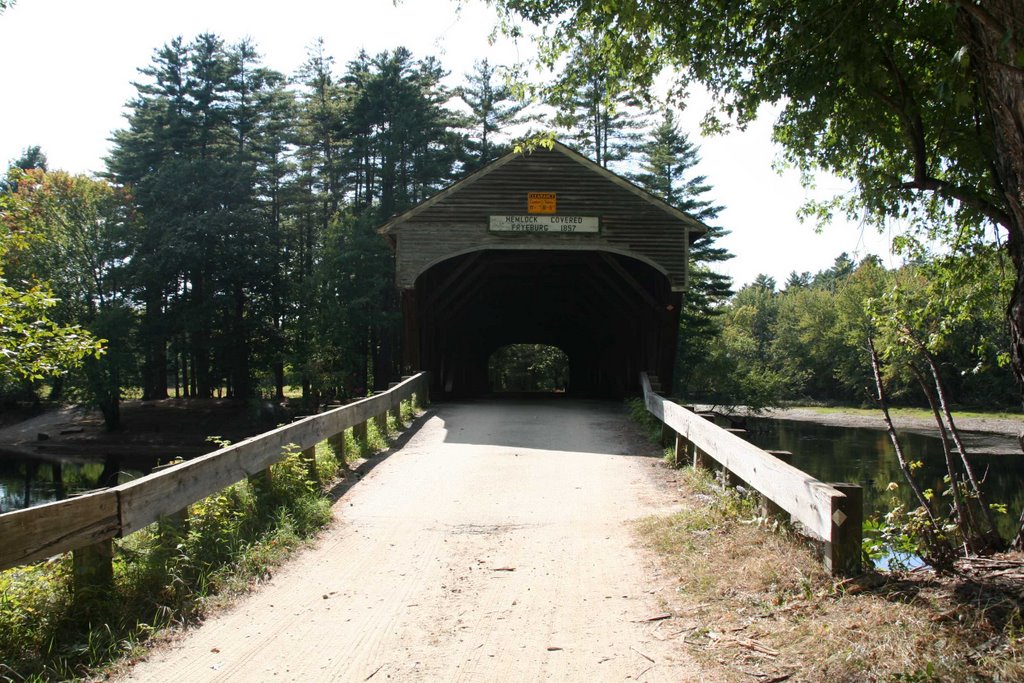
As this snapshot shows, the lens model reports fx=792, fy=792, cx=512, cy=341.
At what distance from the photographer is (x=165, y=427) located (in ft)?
105

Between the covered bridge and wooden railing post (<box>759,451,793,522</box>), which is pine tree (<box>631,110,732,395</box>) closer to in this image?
the covered bridge

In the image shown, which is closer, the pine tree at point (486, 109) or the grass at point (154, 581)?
the grass at point (154, 581)

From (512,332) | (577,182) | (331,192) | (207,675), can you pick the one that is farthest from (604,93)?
(331,192)

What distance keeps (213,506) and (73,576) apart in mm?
1318

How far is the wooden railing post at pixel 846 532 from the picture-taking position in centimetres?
372

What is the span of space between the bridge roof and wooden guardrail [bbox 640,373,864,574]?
9.06 m

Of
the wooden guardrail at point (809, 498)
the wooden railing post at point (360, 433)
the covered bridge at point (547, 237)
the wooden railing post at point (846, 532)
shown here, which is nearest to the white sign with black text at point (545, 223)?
the covered bridge at point (547, 237)

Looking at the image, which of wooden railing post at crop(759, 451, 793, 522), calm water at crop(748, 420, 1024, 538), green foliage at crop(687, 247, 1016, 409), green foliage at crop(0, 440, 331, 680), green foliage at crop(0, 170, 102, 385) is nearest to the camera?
green foliage at crop(0, 440, 331, 680)

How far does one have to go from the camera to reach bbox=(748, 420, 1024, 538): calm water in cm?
1379

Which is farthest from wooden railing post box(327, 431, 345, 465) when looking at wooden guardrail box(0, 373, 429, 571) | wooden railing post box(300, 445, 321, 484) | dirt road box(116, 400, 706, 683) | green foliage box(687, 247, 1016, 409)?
green foliage box(687, 247, 1016, 409)

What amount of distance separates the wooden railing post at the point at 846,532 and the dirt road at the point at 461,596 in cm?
89

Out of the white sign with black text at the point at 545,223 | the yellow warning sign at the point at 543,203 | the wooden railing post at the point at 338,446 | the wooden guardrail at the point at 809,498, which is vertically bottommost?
the wooden railing post at the point at 338,446

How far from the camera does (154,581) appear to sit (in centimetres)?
405

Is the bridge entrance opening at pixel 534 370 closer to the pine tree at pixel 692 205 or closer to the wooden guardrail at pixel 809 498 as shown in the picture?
the pine tree at pixel 692 205
